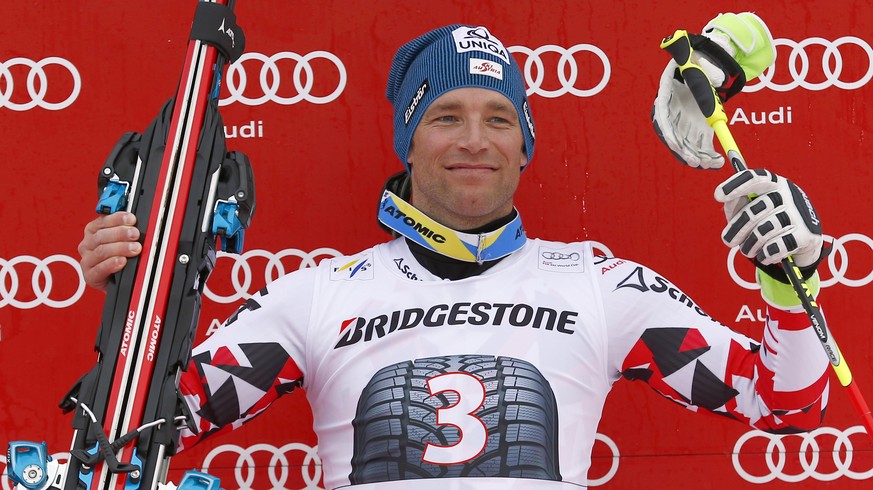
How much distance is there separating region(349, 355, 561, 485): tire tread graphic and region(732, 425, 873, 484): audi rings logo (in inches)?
28.1

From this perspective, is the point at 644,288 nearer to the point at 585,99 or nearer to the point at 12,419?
the point at 585,99

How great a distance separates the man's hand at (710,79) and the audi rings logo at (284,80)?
843 millimetres

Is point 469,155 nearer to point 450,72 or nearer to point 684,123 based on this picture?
point 450,72

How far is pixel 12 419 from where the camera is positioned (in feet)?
8.11

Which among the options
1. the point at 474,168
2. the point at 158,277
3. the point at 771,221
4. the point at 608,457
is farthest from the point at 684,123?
the point at 158,277

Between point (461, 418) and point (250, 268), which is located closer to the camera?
point (461, 418)

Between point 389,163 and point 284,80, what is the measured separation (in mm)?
319

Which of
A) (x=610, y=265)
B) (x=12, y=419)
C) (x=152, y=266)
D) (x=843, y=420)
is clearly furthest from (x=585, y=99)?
(x=12, y=419)

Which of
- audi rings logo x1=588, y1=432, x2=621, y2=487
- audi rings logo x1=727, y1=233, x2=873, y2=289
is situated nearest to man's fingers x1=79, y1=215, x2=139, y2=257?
audi rings logo x1=588, y1=432, x2=621, y2=487

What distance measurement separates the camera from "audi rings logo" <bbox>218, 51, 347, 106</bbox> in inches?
97.9

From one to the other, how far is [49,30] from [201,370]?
3.21 feet

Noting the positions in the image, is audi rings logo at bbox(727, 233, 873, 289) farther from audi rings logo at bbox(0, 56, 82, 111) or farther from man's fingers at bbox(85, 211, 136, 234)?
audi rings logo at bbox(0, 56, 82, 111)

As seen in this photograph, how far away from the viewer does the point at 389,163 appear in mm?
2518

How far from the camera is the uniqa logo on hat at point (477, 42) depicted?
7.22 ft
